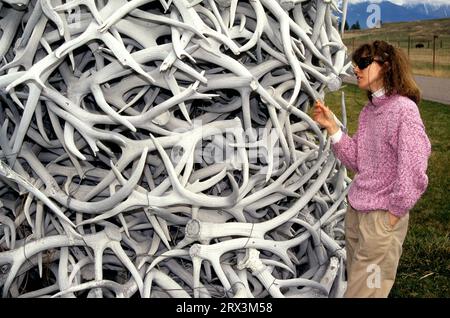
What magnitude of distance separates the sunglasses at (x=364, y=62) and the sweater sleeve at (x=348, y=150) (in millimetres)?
225

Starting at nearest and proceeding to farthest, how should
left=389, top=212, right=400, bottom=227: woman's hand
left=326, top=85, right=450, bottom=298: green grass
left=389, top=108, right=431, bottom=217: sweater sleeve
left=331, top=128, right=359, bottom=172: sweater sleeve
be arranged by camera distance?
1. left=389, top=108, right=431, bottom=217: sweater sleeve
2. left=389, top=212, right=400, bottom=227: woman's hand
3. left=331, top=128, right=359, bottom=172: sweater sleeve
4. left=326, top=85, right=450, bottom=298: green grass

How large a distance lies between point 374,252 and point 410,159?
30 cm

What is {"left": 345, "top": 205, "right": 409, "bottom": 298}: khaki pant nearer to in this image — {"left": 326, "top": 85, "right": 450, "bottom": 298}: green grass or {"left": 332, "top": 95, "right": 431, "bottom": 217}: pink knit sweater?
{"left": 332, "top": 95, "right": 431, "bottom": 217}: pink knit sweater

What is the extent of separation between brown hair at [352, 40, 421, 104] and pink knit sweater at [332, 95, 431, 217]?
3 centimetres

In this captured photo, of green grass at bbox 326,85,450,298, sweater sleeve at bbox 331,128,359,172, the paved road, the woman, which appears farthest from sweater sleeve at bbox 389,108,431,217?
the paved road

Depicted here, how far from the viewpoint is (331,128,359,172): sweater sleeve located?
1.93 m

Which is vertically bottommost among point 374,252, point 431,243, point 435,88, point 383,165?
point 431,243

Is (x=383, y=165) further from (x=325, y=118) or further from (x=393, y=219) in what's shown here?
(x=325, y=118)

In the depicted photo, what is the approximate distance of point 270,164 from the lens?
1.96 meters

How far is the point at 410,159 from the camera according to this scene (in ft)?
5.38

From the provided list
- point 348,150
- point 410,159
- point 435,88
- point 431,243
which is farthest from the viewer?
point 435,88

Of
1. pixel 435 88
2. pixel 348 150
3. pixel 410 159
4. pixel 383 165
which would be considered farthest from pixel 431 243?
pixel 435 88
